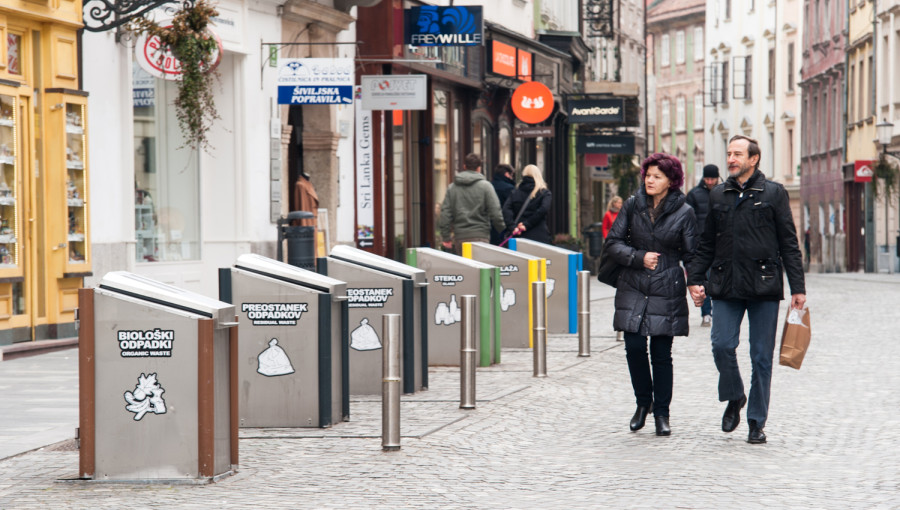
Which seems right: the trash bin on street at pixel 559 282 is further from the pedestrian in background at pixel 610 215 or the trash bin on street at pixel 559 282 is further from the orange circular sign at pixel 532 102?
the orange circular sign at pixel 532 102

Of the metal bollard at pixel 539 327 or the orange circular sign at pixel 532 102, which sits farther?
the orange circular sign at pixel 532 102

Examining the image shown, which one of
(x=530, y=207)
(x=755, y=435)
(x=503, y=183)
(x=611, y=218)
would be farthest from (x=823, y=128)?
(x=755, y=435)

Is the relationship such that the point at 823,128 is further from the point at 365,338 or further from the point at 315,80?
the point at 365,338

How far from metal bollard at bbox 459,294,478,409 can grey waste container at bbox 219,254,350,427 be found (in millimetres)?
1115

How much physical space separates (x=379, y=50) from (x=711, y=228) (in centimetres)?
1452

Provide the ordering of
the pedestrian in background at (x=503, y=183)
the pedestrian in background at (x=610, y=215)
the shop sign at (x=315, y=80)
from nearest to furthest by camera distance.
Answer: the shop sign at (x=315, y=80) → the pedestrian in background at (x=503, y=183) → the pedestrian in background at (x=610, y=215)

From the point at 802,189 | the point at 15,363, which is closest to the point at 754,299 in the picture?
the point at 15,363

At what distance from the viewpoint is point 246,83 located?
62.5 ft

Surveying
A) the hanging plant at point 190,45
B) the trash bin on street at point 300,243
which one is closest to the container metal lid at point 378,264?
the hanging plant at point 190,45

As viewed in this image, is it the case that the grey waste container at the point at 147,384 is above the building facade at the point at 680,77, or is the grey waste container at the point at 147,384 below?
below

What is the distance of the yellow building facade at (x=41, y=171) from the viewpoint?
14.2 metres

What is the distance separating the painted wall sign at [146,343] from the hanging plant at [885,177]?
38.3 meters

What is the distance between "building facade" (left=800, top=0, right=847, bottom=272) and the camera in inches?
2212

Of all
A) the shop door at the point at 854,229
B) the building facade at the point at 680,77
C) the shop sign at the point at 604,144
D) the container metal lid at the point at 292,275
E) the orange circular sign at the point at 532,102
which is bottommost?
the shop door at the point at 854,229
